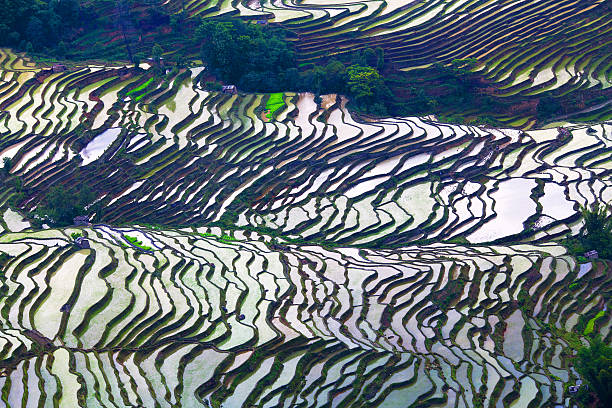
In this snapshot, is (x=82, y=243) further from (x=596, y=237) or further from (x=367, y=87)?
(x=367, y=87)

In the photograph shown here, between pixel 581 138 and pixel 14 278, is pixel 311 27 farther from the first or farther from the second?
pixel 14 278

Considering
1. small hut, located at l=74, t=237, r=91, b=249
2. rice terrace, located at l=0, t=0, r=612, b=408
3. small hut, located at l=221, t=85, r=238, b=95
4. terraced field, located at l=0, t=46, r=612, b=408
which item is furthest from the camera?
small hut, located at l=221, t=85, r=238, b=95

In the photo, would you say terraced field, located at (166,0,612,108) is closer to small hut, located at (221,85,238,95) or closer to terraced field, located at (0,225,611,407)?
small hut, located at (221,85,238,95)

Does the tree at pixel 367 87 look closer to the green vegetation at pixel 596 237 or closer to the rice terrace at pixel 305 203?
the rice terrace at pixel 305 203

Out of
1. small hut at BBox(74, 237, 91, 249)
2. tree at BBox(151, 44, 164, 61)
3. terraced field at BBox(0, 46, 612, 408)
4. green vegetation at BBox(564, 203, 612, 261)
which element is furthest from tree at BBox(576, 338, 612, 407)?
tree at BBox(151, 44, 164, 61)

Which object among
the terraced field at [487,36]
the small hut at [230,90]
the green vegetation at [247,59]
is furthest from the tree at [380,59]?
the small hut at [230,90]

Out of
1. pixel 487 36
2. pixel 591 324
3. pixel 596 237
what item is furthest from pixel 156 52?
pixel 591 324
